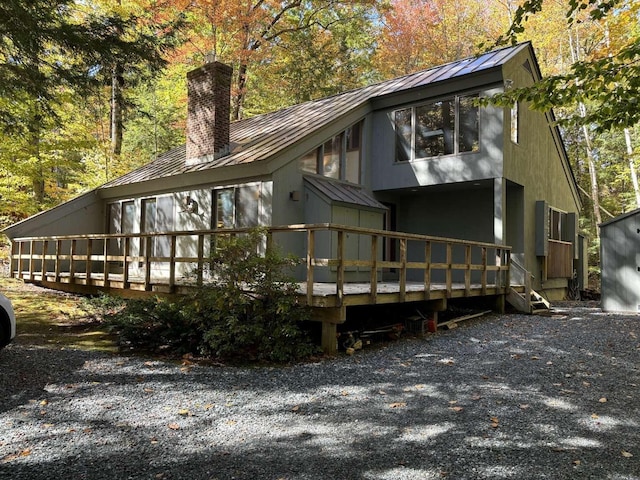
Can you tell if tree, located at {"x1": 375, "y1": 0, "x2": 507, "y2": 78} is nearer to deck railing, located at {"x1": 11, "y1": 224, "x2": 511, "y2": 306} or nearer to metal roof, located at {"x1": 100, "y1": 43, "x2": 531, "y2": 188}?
metal roof, located at {"x1": 100, "y1": 43, "x2": 531, "y2": 188}

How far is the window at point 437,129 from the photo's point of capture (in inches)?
443

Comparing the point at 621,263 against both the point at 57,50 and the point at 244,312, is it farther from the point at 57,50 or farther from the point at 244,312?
the point at 57,50

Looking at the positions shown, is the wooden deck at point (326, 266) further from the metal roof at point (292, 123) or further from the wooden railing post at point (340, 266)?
the metal roof at point (292, 123)

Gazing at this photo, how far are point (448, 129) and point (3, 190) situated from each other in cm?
1285

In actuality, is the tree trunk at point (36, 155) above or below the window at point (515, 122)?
below

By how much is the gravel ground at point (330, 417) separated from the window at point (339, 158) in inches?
210

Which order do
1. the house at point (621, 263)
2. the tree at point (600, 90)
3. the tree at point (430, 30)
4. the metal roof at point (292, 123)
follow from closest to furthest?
the tree at point (600, 90)
the house at point (621, 263)
the metal roof at point (292, 123)
the tree at point (430, 30)

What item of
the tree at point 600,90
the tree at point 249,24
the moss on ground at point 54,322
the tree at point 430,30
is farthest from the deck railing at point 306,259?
the tree at point 430,30

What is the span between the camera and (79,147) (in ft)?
44.6

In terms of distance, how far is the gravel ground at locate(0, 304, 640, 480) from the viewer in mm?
2996

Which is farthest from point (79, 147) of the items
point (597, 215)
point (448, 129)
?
point (597, 215)

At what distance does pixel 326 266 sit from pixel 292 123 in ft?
19.7

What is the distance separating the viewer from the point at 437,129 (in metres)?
11.6

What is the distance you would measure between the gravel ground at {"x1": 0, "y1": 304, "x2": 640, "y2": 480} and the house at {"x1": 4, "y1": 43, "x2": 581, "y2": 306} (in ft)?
13.5
